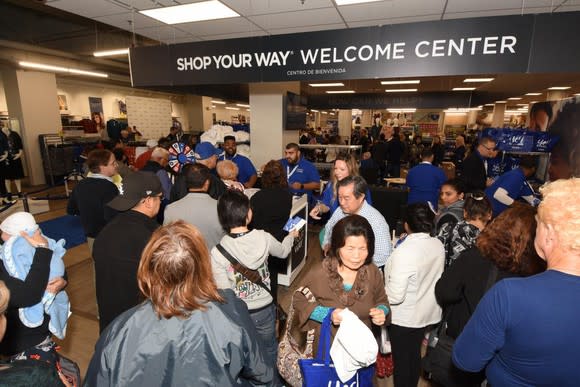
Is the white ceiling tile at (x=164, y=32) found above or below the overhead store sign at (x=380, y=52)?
above

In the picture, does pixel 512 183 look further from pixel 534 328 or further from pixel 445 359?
pixel 534 328

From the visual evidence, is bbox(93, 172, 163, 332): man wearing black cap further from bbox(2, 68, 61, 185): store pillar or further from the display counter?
bbox(2, 68, 61, 185): store pillar

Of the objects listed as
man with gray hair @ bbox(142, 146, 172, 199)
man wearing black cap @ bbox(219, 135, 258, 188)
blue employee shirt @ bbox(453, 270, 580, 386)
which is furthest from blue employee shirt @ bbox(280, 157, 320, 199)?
blue employee shirt @ bbox(453, 270, 580, 386)

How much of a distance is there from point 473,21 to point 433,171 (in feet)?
7.10

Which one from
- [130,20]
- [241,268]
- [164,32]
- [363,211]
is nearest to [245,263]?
[241,268]

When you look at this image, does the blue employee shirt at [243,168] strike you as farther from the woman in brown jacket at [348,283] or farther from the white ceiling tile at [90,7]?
the woman in brown jacket at [348,283]

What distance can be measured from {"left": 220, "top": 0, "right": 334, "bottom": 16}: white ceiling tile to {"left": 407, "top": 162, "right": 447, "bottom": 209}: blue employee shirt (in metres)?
2.52

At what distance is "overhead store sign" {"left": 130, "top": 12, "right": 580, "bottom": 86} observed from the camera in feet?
8.50

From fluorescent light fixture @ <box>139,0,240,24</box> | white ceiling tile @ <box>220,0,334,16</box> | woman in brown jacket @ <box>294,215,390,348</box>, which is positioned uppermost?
fluorescent light fixture @ <box>139,0,240,24</box>

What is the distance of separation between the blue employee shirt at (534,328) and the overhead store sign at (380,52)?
7.55 feet

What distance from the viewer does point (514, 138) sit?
5973mm

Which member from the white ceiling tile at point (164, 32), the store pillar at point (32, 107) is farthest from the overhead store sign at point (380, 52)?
the store pillar at point (32, 107)

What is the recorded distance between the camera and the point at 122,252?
1.80 m

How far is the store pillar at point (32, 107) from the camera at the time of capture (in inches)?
380
